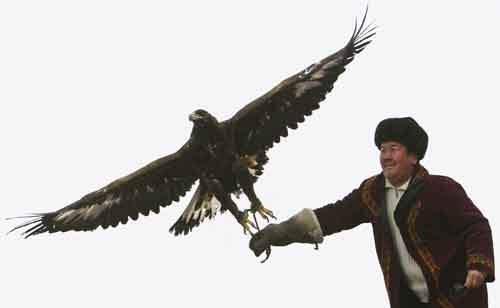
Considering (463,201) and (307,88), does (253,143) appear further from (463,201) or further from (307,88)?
(463,201)

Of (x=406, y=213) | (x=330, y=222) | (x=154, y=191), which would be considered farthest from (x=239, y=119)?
(x=406, y=213)

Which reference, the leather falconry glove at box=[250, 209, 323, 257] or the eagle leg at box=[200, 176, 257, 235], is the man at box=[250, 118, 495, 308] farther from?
the eagle leg at box=[200, 176, 257, 235]

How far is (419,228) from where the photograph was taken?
4.45 m

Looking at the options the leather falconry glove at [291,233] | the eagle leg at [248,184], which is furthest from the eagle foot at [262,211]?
the leather falconry glove at [291,233]

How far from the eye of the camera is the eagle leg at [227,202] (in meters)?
5.49

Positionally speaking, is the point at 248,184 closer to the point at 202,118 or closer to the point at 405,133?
the point at 202,118

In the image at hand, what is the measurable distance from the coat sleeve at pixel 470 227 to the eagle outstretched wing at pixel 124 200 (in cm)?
225

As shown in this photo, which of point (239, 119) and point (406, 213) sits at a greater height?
point (239, 119)

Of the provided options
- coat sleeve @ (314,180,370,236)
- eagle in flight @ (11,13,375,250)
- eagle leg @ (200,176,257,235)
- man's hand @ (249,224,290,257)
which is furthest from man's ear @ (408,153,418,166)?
eagle in flight @ (11,13,375,250)

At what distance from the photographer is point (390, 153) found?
447cm

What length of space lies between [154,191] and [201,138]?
0.72 meters

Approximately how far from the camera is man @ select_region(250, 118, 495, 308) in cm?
436

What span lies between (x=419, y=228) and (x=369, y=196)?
0.35 meters

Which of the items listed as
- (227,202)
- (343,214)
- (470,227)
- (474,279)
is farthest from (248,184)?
(474,279)
